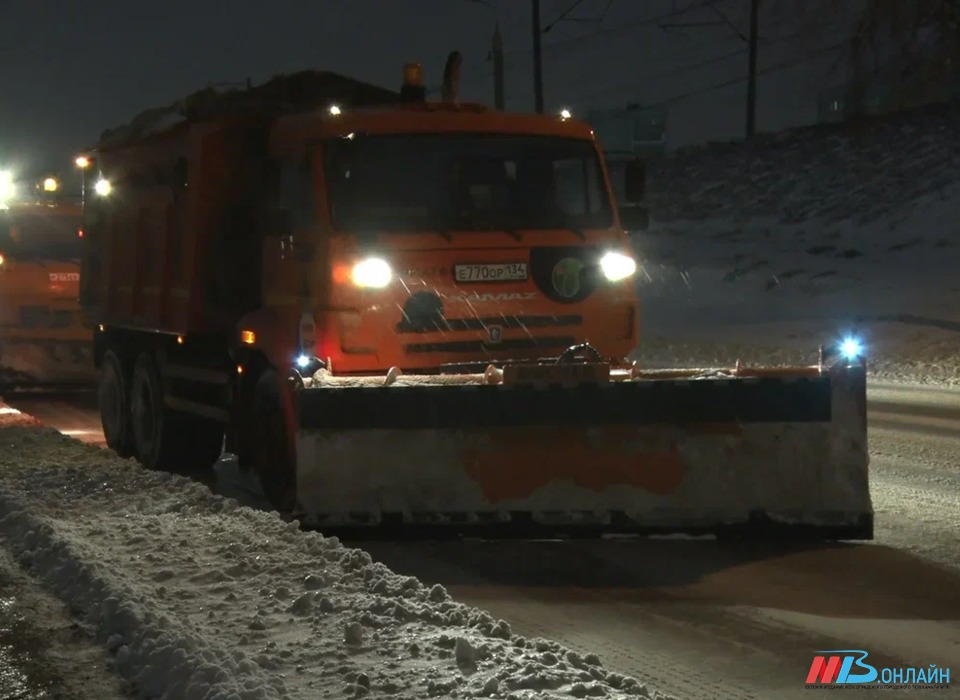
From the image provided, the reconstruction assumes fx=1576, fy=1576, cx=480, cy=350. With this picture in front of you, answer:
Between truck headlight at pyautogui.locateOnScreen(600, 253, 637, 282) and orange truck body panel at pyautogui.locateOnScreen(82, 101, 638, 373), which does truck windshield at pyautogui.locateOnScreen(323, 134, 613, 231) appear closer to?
orange truck body panel at pyautogui.locateOnScreen(82, 101, 638, 373)

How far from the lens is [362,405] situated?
8.61 meters

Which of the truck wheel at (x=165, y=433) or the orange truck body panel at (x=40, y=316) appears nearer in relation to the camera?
the truck wheel at (x=165, y=433)

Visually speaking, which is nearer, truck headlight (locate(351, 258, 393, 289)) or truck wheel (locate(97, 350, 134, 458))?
truck headlight (locate(351, 258, 393, 289))

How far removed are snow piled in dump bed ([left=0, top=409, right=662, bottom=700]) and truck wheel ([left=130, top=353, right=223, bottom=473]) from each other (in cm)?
257

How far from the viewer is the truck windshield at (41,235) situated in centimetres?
1891

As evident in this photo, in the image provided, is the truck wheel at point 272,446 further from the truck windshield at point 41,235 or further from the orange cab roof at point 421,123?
the truck windshield at point 41,235

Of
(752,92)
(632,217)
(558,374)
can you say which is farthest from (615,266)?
(752,92)

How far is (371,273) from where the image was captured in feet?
31.5

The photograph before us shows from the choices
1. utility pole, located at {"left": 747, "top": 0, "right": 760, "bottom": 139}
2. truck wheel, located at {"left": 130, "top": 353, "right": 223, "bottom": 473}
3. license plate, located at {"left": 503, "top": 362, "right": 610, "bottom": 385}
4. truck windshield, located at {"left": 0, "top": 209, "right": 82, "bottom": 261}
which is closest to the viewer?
license plate, located at {"left": 503, "top": 362, "right": 610, "bottom": 385}

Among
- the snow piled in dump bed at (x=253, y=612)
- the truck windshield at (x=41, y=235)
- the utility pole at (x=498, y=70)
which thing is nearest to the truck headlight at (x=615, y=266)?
the snow piled in dump bed at (x=253, y=612)

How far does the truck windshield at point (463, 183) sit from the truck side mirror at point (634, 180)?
0.30 m

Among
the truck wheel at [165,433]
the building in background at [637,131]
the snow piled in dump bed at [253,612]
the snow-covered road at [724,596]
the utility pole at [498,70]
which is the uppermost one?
the building in background at [637,131]

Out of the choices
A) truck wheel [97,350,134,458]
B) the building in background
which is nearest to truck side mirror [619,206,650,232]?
truck wheel [97,350,134,458]

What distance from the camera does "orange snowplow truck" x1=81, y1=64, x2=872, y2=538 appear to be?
8492mm
